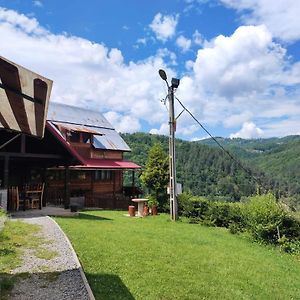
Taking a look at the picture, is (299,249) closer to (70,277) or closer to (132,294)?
(132,294)

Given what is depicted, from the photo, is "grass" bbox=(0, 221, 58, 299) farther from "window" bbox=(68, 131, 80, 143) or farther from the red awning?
"window" bbox=(68, 131, 80, 143)

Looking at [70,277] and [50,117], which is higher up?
[50,117]

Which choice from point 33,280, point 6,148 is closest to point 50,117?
point 6,148

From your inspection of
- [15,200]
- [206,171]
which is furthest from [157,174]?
[206,171]

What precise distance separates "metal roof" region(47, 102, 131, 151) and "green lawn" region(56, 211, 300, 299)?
15.1 metres

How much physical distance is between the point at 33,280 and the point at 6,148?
42.1ft

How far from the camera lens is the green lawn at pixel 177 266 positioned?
25.7ft

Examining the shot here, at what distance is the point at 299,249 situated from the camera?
44.6 feet

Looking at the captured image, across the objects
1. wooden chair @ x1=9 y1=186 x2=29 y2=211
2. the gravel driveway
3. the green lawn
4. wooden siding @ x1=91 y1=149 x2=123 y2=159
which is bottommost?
the green lawn

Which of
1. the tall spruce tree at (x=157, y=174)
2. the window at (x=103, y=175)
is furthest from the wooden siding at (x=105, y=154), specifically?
the tall spruce tree at (x=157, y=174)

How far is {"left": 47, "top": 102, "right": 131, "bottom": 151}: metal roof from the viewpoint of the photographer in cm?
2819

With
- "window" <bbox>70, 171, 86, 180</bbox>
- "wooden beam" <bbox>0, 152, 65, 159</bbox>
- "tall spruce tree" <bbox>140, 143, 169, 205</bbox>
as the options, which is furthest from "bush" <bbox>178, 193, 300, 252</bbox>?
"window" <bbox>70, 171, 86, 180</bbox>

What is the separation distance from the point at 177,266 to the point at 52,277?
11.4ft

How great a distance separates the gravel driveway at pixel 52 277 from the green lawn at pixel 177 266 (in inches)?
15.4
